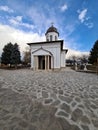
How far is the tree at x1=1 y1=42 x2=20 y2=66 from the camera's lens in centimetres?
3028

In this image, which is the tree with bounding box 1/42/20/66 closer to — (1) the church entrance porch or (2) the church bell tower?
(1) the church entrance porch

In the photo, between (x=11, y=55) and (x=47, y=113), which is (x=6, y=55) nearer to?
(x=11, y=55)

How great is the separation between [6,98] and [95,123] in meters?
3.58

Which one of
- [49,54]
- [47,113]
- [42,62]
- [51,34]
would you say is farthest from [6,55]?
[47,113]

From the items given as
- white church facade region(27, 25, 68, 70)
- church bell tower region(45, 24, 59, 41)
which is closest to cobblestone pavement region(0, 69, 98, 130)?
white church facade region(27, 25, 68, 70)

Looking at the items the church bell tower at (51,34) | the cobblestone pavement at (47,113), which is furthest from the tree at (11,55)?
the cobblestone pavement at (47,113)

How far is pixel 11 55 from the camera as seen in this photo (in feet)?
99.1

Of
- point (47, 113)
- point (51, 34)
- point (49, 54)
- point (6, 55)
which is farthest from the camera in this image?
point (6, 55)

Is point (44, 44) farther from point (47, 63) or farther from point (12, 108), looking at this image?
point (12, 108)

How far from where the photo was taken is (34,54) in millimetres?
22234

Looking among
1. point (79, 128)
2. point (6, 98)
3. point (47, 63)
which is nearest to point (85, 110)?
point (79, 128)

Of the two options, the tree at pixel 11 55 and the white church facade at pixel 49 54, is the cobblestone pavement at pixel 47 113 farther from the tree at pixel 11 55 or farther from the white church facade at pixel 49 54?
the tree at pixel 11 55

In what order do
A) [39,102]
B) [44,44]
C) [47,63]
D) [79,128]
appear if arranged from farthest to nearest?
[44,44] < [47,63] < [39,102] < [79,128]

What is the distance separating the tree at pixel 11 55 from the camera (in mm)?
30284
